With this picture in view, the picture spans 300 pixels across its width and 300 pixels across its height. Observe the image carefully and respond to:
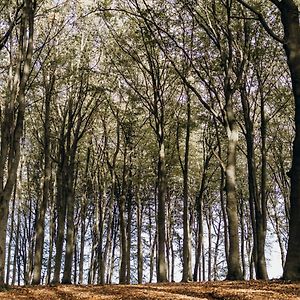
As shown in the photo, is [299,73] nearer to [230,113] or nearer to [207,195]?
[230,113]

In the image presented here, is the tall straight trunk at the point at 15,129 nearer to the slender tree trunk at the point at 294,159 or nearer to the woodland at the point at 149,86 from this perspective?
the woodland at the point at 149,86

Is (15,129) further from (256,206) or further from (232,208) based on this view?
(256,206)

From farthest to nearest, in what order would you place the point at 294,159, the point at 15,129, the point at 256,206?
the point at 256,206 → the point at 15,129 → the point at 294,159

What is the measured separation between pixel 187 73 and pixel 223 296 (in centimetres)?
1674

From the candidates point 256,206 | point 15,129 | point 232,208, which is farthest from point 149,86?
point 15,129

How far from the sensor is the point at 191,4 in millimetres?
20469

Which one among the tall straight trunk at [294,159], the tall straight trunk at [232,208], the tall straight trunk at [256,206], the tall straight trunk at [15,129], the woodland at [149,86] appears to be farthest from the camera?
the tall straight trunk at [256,206]

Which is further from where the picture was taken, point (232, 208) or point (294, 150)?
point (232, 208)

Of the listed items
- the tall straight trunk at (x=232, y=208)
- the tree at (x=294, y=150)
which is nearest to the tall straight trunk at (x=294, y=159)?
the tree at (x=294, y=150)

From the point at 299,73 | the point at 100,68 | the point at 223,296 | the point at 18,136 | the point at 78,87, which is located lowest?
the point at 223,296

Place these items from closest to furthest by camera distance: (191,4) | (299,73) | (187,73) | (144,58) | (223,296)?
(223,296)
(299,73)
(191,4)
(187,73)
(144,58)

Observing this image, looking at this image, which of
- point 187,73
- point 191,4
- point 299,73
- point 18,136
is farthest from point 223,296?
point 187,73

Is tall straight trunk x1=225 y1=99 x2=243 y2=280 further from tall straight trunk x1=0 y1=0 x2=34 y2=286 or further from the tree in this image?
tall straight trunk x1=0 y1=0 x2=34 y2=286

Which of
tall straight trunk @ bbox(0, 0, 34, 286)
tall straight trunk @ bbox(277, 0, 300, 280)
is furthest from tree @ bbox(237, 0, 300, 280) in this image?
tall straight trunk @ bbox(0, 0, 34, 286)
